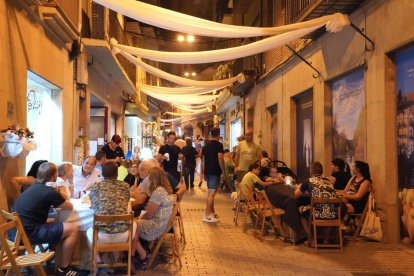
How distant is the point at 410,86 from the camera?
254 inches

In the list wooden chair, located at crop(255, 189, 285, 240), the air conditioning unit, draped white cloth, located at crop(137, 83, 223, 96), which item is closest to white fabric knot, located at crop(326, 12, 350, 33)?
wooden chair, located at crop(255, 189, 285, 240)

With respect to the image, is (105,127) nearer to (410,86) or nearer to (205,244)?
(205,244)

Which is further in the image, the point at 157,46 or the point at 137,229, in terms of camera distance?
the point at 157,46

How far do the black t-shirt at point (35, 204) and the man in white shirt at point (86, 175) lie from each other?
209cm

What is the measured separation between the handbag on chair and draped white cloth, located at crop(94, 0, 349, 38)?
293 cm

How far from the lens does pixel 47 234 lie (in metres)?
4.87

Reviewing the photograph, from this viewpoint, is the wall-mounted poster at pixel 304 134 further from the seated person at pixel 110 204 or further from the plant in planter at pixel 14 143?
the plant in planter at pixel 14 143

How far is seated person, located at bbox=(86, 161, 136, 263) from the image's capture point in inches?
193

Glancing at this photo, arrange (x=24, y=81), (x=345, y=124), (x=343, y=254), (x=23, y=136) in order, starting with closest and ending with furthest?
(x=23, y=136) → (x=343, y=254) → (x=24, y=81) → (x=345, y=124)

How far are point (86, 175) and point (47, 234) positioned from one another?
2.33 m

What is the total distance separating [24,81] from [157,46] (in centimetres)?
2435

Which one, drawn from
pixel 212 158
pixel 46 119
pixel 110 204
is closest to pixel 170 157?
pixel 212 158

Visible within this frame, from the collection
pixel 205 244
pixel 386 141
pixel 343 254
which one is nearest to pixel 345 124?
pixel 386 141

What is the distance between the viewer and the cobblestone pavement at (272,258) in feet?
17.9
